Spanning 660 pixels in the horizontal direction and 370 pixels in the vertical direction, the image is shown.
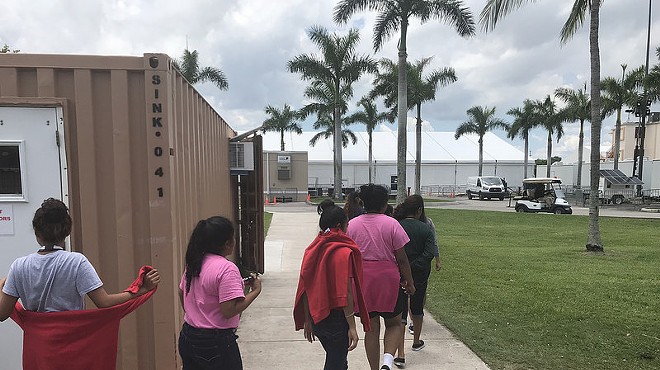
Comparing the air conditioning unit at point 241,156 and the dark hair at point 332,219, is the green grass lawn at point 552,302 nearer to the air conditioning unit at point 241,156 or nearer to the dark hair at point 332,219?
the dark hair at point 332,219

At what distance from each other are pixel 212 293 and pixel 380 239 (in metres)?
1.64

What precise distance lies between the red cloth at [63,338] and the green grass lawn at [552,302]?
11.5 ft

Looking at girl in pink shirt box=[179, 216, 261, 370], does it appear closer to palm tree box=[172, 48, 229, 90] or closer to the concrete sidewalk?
the concrete sidewalk

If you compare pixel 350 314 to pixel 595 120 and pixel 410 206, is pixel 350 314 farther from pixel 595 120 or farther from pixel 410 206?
pixel 595 120

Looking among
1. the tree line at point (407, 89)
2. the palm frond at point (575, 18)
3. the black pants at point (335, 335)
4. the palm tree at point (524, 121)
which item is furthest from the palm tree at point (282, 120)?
the black pants at point (335, 335)

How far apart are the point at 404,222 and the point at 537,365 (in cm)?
186

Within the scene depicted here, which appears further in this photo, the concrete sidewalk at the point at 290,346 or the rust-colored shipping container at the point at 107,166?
the concrete sidewalk at the point at 290,346

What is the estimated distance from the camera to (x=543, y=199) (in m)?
24.8

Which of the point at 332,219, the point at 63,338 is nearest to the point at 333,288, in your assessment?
the point at 332,219

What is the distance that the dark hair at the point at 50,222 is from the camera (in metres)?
2.18

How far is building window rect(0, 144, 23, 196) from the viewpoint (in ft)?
9.95

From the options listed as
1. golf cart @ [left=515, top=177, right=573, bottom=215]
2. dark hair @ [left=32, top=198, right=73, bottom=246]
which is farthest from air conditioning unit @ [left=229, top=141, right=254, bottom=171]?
golf cart @ [left=515, top=177, right=573, bottom=215]

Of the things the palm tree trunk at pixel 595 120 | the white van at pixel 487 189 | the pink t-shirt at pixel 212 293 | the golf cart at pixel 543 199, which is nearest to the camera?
the pink t-shirt at pixel 212 293

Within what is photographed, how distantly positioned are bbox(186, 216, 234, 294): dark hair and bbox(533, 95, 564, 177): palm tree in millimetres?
43509
